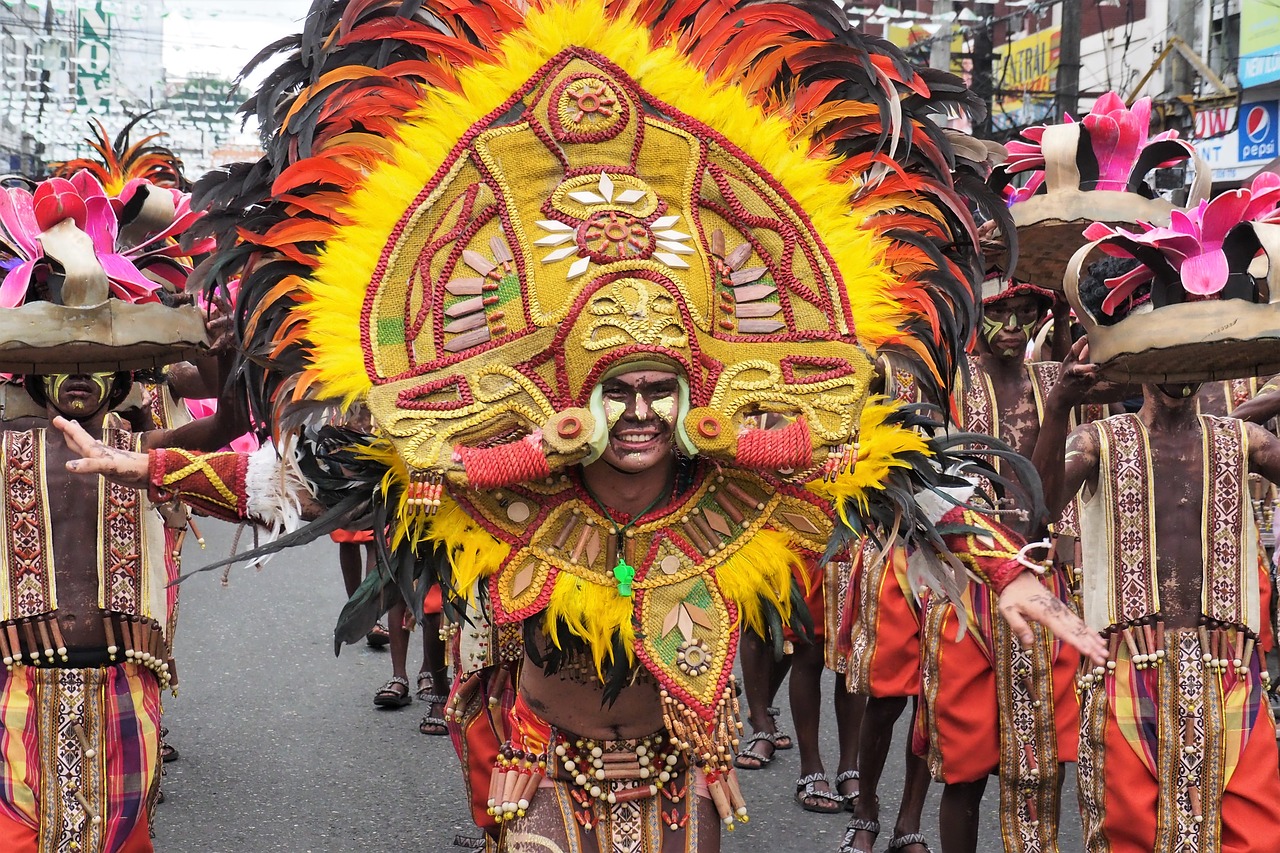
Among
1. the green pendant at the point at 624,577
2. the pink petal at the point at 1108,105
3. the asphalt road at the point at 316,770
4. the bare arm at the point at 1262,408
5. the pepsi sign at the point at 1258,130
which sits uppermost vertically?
the pepsi sign at the point at 1258,130

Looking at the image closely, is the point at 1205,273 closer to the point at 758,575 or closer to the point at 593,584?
the point at 758,575

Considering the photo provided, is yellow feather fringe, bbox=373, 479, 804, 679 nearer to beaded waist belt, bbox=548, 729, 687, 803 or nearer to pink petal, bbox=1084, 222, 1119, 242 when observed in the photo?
beaded waist belt, bbox=548, 729, 687, 803

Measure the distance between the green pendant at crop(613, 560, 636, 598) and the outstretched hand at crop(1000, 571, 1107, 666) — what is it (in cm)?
79

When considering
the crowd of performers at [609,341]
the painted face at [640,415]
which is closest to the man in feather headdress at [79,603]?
the crowd of performers at [609,341]

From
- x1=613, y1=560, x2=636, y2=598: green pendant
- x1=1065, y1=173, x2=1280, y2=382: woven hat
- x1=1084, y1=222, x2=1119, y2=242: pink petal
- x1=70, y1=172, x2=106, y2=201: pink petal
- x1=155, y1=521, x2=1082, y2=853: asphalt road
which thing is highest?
x1=70, y1=172, x2=106, y2=201: pink petal

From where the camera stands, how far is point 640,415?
3.08 metres

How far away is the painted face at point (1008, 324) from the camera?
18.7ft

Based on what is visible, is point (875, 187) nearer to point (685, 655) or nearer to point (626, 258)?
point (626, 258)

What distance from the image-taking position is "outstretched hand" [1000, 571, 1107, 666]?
10.0ft

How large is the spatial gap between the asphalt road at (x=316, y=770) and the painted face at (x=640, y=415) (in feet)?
9.99

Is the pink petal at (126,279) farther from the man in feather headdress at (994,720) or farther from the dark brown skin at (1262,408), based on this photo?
the dark brown skin at (1262,408)

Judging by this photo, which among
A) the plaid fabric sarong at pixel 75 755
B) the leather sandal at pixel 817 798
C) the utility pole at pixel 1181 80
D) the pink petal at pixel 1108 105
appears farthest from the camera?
the utility pole at pixel 1181 80

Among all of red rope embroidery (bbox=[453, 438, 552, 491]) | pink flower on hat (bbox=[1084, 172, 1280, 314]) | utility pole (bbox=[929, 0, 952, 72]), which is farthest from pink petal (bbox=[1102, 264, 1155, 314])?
utility pole (bbox=[929, 0, 952, 72])

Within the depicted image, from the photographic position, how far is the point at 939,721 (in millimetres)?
5129
